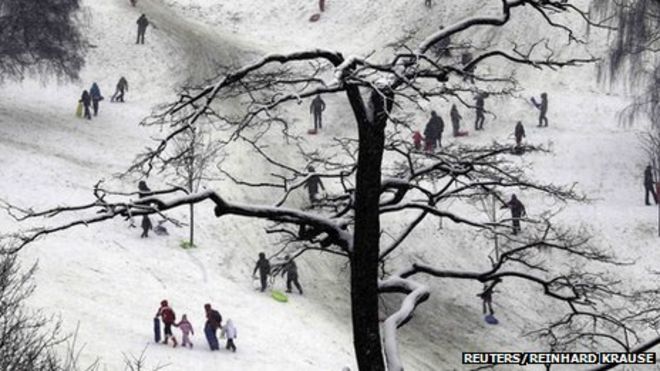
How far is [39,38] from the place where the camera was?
38.2m

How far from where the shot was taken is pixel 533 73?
4844cm

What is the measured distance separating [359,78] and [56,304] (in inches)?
770

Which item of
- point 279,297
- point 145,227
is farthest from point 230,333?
point 145,227

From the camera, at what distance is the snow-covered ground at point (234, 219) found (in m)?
26.3

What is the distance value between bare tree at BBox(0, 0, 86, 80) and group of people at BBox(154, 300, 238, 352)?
54.6ft

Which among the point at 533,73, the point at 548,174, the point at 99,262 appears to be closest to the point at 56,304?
the point at 99,262

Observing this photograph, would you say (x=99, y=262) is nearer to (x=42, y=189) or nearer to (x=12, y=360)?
(x=42, y=189)

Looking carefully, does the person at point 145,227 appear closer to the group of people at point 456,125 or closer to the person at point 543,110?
the group of people at point 456,125

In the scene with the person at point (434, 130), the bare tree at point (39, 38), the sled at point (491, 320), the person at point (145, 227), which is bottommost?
the sled at point (491, 320)

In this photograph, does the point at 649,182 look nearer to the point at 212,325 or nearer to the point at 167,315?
the point at 212,325

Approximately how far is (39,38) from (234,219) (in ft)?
34.5

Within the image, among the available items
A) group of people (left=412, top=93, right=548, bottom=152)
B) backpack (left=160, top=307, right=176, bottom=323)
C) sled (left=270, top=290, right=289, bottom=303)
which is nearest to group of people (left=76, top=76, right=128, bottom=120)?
group of people (left=412, top=93, right=548, bottom=152)

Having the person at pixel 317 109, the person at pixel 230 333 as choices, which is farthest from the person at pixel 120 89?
the person at pixel 230 333

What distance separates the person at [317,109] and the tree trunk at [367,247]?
119ft
